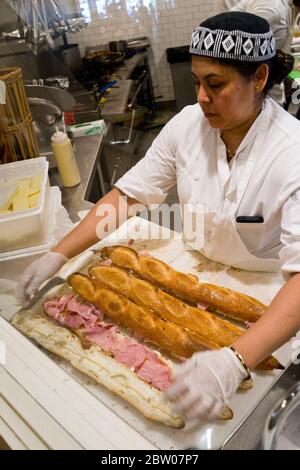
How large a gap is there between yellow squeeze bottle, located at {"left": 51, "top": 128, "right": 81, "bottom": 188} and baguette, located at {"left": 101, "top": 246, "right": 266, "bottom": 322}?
0.91 m

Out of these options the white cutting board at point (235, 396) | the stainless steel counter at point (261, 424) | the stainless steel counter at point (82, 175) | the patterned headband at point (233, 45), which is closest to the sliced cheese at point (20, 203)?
the white cutting board at point (235, 396)

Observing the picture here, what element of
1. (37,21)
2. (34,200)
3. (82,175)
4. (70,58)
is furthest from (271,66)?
(70,58)

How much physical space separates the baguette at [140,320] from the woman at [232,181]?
0.12 m

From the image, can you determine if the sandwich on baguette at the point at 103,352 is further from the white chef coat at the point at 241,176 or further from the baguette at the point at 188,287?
the white chef coat at the point at 241,176

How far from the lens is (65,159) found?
7.14ft

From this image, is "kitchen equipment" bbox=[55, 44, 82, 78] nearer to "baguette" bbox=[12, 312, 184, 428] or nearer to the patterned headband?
the patterned headband

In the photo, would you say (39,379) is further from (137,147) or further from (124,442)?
(137,147)

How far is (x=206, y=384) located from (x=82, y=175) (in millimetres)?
1764

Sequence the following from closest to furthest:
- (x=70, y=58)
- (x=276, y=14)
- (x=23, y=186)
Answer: (x=23, y=186) < (x=276, y=14) < (x=70, y=58)

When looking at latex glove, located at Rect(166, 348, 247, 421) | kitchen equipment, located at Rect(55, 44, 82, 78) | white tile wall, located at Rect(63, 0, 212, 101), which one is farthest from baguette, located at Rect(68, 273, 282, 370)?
white tile wall, located at Rect(63, 0, 212, 101)

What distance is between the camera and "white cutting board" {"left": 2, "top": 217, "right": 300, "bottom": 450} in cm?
81

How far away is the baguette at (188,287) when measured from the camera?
3.70 feet

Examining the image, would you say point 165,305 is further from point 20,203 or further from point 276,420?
point 20,203

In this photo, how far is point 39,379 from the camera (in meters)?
0.89
